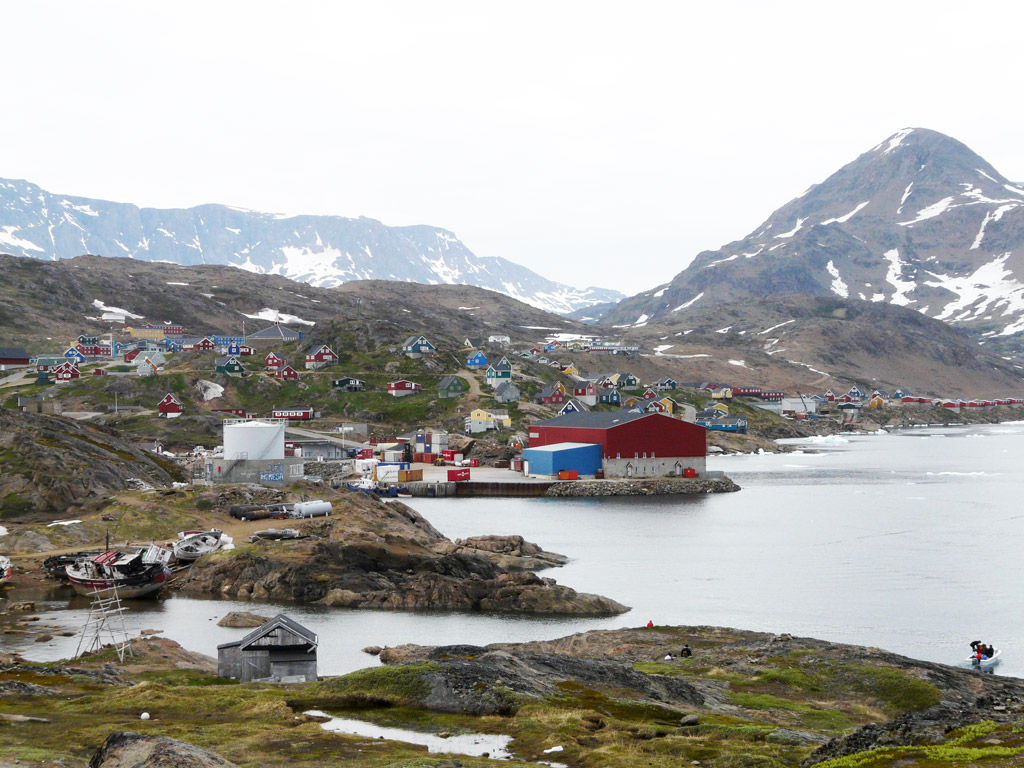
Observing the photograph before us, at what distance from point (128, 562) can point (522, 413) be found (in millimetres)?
87211

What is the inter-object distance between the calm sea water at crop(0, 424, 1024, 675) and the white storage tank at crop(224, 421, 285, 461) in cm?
1485

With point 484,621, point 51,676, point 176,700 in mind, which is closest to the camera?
point 176,700

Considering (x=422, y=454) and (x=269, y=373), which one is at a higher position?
(x=269, y=373)

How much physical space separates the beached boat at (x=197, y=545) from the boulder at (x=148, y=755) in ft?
123

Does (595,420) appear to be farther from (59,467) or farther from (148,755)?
(148,755)

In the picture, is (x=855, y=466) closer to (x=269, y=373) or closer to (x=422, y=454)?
(x=422, y=454)

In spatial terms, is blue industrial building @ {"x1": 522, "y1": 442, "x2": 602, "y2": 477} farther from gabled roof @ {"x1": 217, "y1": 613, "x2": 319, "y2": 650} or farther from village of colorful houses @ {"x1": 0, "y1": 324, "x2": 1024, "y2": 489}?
gabled roof @ {"x1": 217, "y1": 613, "x2": 319, "y2": 650}

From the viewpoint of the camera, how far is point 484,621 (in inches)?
1807

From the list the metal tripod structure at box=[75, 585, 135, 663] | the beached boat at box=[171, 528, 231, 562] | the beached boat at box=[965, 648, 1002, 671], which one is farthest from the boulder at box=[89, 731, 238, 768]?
the beached boat at box=[171, 528, 231, 562]

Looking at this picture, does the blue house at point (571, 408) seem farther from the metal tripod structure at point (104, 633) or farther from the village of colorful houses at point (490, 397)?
the metal tripod structure at point (104, 633)

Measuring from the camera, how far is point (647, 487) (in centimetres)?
9994

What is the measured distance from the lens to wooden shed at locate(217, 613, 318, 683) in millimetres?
30016

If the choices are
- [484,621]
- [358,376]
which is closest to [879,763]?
[484,621]

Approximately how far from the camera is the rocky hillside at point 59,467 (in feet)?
199
